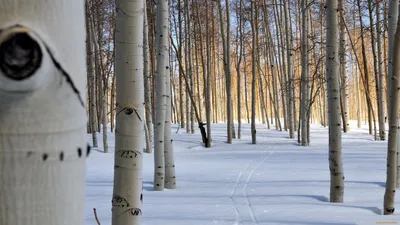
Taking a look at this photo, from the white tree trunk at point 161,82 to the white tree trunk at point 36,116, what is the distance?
632 centimetres

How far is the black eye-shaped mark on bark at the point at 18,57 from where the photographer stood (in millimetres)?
470

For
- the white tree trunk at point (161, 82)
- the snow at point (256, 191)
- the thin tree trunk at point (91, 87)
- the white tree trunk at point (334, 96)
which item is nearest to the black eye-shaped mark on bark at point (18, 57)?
the snow at point (256, 191)

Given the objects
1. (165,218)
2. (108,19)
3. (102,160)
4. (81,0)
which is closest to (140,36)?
(81,0)

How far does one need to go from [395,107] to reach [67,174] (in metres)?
4.73

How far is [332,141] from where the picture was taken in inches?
222

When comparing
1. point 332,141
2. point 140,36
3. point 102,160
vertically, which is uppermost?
point 140,36

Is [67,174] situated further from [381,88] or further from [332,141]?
[381,88]

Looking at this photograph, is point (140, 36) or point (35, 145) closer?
point (35, 145)

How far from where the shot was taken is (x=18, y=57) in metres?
0.48

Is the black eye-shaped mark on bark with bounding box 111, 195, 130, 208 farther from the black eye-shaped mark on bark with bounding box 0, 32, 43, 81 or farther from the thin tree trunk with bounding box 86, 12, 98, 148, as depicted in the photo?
the thin tree trunk with bounding box 86, 12, 98, 148

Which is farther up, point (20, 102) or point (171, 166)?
point (20, 102)

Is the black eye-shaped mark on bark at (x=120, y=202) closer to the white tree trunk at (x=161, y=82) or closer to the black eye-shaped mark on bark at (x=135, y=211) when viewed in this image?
the black eye-shaped mark on bark at (x=135, y=211)

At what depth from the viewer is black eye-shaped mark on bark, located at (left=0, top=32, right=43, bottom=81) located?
1.54 feet

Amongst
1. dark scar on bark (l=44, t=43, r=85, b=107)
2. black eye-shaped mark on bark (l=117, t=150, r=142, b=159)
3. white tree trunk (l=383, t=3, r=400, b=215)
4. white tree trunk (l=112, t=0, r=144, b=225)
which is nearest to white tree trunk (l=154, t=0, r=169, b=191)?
white tree trunk (l=383, t=3, r=400, b=215)
